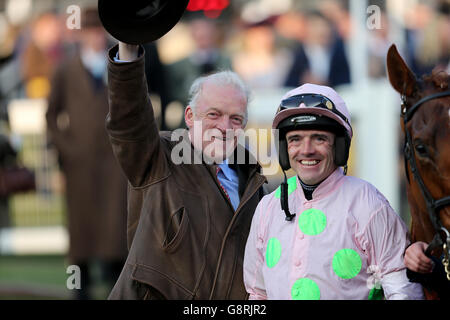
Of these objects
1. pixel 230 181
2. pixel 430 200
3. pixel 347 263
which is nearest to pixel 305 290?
pixel 347 263

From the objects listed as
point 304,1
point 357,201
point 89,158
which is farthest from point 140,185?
point 304,1

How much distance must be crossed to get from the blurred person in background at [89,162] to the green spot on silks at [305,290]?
5.40m

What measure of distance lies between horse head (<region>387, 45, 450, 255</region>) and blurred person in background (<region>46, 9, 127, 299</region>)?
5.33 meters

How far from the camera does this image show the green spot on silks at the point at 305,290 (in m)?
3.69

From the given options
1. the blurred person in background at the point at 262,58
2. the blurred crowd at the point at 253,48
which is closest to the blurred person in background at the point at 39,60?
the blurred crowd at the point at 253,48

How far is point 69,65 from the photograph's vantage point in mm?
9180

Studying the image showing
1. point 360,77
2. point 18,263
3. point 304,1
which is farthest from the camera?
point 304,1

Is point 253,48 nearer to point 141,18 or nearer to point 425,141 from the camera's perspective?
point 141,18

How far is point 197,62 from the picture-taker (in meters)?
9.55

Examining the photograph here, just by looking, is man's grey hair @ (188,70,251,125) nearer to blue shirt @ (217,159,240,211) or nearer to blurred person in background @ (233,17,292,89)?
blue shirt @ (217,159,240,211)

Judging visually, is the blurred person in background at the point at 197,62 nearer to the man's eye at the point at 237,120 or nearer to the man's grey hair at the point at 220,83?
the man's grey hair at the point at 220,83

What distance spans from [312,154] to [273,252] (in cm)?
41
